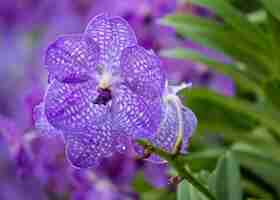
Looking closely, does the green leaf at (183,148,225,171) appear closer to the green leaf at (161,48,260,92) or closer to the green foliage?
the green foliage

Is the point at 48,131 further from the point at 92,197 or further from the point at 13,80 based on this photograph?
the point at 13,80

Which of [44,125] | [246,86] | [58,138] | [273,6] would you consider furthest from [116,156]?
[44,125]

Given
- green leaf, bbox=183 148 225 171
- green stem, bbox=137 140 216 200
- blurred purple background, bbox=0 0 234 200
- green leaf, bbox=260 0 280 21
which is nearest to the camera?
green stem, bbox=137 140 216 200

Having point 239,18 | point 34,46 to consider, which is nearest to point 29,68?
point 34,46

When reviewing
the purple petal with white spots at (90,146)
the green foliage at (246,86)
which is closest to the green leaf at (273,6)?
the green foliage at (246,86)

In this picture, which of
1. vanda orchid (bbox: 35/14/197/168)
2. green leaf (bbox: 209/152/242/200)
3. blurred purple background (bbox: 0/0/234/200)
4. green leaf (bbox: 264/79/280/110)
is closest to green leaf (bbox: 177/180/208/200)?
green leaf (bbox: 209/152/242/200)

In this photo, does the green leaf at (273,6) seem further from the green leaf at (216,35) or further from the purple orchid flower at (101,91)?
the purple orchid flower at (101,91)
